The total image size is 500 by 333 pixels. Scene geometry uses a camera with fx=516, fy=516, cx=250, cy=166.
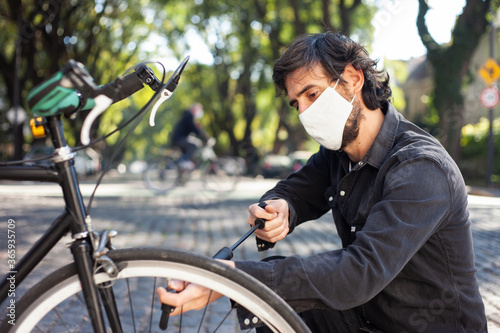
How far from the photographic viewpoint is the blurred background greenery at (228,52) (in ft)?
58.0

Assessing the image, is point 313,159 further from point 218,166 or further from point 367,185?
point 218,166

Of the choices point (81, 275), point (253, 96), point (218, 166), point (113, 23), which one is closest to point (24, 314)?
point (81, 275)

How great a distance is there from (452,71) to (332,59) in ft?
56.2

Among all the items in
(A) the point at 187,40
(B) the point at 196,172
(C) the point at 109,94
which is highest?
(A) the point at 187,40

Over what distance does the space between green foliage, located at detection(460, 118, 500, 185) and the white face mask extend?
1718 cm

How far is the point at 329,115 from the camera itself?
2078mm

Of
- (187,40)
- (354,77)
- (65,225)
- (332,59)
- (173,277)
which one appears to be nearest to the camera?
(173,277)

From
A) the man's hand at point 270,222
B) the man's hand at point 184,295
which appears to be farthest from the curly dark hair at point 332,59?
the man's hand at point 184,295

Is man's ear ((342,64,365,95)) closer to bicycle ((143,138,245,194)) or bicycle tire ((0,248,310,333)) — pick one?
bicycle tire ((0,248,310,333))

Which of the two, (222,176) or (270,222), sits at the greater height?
(222,176)

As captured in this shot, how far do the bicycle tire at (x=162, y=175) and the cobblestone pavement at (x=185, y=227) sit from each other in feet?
4.49

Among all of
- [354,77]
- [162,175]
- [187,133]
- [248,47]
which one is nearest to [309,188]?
[354,77]

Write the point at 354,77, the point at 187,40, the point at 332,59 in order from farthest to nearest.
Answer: the point at 187,40 < the point at 354,77 < the point at 332,59

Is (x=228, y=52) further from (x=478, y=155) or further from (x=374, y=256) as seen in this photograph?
(x=374, y=256)
